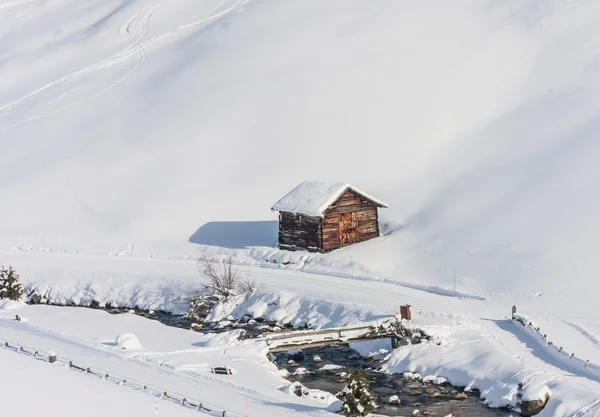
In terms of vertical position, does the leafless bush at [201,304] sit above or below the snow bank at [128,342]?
above

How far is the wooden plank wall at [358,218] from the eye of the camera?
47.1m

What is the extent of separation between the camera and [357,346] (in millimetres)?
34781

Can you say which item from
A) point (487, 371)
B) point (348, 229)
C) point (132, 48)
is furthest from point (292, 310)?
point (132, 48)

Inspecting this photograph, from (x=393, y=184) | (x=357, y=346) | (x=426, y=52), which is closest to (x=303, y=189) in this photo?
(x=393, y=184)

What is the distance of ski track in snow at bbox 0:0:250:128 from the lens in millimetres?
84463

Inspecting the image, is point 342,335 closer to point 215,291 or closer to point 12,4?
point 215,291

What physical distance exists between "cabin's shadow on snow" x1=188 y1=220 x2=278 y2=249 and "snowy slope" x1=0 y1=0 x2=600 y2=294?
23cm

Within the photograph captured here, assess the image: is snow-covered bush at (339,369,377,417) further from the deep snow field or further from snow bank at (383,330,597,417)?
snow bank at (383,330,597,417)

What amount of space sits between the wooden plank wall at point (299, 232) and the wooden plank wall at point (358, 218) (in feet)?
1.50

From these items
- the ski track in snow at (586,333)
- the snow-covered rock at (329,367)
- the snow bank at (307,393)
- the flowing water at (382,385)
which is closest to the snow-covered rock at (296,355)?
the flowing water at (382,385)

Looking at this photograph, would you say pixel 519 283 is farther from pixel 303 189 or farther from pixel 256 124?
pixel 256 124

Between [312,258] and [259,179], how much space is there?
55.6 ft

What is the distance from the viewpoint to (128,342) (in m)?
32.7

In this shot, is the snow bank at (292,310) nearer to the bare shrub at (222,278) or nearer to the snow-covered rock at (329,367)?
the bare shrub at (222,278)
